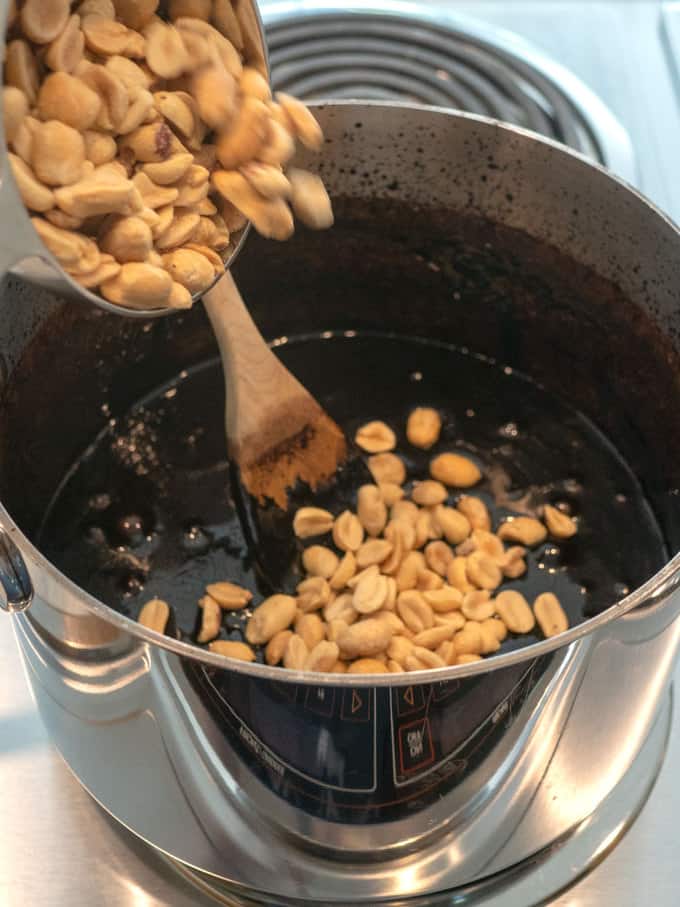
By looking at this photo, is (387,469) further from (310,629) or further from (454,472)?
(310,629)

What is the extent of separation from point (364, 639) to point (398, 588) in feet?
0.25

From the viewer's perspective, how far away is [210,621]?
69 centimetres

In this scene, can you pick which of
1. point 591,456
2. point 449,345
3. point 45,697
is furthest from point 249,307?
point 45,697

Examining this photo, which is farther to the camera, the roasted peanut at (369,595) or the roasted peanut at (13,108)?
the roasted peanut at (369,595)

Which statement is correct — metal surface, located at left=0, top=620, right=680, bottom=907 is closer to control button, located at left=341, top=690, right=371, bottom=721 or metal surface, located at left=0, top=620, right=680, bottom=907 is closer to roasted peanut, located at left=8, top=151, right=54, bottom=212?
control button, located at left=341, top=690, right=371, bottom=721

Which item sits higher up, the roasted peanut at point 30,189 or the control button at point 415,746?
the roasted peanut at point 30,189

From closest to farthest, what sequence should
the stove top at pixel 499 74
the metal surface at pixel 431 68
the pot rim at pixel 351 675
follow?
the pot rim at pixel 351 675, the stove top at pixel 499 74, the metal surface at pixel 431 68

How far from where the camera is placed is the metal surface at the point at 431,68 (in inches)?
33.6

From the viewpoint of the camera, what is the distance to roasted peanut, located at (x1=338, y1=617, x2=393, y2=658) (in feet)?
2.12

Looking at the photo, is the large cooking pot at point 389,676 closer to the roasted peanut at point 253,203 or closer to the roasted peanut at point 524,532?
the roasted peanut at point 524,532

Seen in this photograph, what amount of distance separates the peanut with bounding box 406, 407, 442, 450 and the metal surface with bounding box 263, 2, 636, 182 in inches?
9.2

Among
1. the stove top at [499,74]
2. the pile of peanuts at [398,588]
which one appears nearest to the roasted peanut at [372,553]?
the pile of peanuts at [398,588]

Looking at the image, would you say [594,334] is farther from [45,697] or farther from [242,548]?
[45,697]

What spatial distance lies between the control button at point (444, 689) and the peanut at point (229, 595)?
0.98ft
